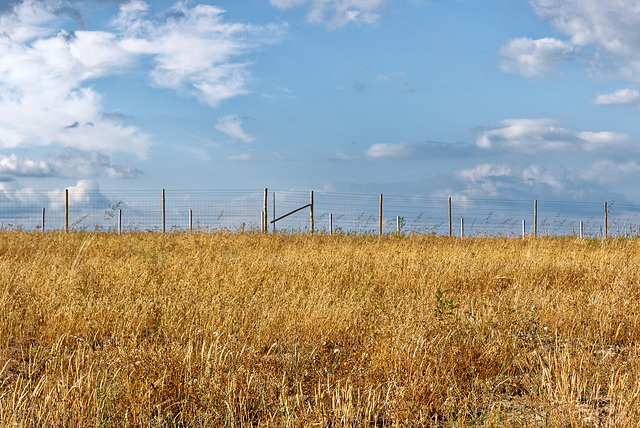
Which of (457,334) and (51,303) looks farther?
(51,303)

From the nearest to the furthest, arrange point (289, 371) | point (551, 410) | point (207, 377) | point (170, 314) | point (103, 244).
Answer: point (551, 410) < point (207, 377) < point (289, 371) < point (170, 314) < point (103, 244)

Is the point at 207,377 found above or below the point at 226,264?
below

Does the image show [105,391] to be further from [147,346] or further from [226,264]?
[226,264]

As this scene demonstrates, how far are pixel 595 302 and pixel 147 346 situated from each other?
4.54 meters

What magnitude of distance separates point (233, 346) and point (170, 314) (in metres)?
1.30

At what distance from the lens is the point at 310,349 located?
421 cm

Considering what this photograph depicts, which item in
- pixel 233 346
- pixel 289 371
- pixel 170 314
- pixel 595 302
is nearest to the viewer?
pixel 289 371

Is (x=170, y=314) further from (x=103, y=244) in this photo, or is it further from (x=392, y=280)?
(x=103, y=244)

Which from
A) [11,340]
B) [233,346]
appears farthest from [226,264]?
[233,346]

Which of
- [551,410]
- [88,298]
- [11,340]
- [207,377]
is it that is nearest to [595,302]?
[551,410]

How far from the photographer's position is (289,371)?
12.4ft

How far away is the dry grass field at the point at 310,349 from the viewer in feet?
10.3

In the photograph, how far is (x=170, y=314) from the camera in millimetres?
5105

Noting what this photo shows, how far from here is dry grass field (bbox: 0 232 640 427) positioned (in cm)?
313
